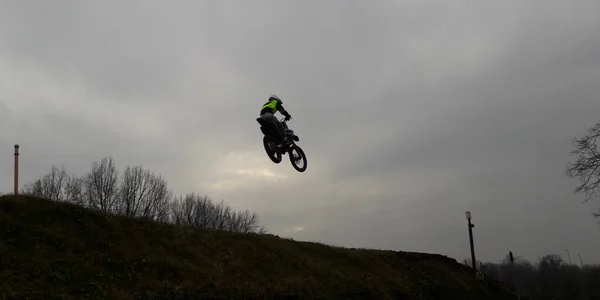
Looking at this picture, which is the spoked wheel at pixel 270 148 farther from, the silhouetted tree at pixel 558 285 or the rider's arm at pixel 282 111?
the silhouetted tree at pixel 558 285

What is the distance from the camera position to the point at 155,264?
14953 mm

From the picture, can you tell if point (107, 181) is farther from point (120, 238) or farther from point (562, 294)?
point (562, 294)

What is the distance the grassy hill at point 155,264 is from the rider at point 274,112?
5.86 meters

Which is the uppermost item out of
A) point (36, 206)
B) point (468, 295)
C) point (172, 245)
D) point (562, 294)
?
point (36, 206)

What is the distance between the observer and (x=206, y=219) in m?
62.2

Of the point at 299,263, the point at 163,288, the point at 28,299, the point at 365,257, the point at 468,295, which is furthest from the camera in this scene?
the point at 468,295

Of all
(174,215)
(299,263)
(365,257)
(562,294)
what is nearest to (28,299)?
(299,263)

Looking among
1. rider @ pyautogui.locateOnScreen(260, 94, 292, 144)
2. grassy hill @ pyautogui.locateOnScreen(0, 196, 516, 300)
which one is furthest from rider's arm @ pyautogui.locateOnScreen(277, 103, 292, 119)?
grassy hill @ pyautogui.locateOnScreen(0, 196, 516, 300)

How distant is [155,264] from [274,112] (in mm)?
6652

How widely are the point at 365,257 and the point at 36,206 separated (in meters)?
15.7

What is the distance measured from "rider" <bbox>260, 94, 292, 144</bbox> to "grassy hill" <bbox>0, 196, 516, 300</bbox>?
19.2 ft

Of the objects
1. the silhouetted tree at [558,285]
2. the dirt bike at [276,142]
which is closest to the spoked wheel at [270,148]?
the dirt bike at [276,142]

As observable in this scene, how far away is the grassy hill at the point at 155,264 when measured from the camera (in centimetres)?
1278

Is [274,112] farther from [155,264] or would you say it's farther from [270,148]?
[155,264]
